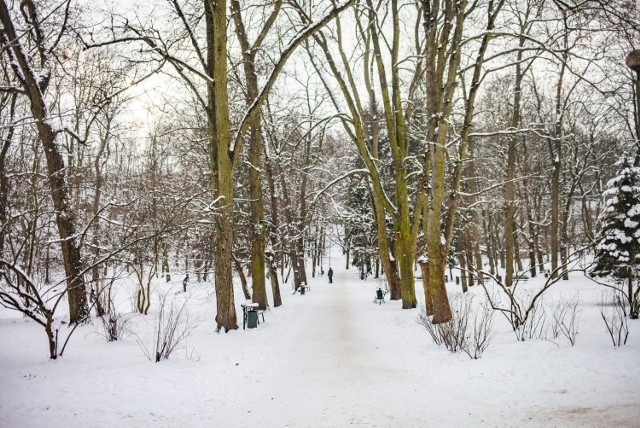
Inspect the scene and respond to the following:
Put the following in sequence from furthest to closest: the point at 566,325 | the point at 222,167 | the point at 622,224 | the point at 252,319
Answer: the point at 622,224, the point at 252,319, the point at 222,167, the point at 566,325

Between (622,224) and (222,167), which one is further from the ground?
(222,167)

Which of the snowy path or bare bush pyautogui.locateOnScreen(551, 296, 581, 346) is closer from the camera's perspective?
the snowy path

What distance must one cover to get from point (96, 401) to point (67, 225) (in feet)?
26.4

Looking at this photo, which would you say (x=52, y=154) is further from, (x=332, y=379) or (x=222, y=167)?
(x=332, y=379)

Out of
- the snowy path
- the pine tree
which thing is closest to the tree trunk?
the snowy path

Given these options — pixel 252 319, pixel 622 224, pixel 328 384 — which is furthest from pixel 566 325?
pixel 252 319

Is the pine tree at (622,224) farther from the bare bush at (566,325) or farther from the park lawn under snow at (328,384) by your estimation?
→ the park lawn under snow at (328,384)

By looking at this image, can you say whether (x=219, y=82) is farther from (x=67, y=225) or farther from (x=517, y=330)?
(x=517, y=330)

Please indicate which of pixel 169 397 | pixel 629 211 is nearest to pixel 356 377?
pixel 169 397

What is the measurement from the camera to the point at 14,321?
12406mm

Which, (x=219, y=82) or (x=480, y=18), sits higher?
(x=480, y=18)

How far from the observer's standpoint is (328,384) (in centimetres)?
571

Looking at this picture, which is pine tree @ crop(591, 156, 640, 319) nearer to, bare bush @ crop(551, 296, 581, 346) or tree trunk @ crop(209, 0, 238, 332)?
bare bush @ crop(551, 296, 581, 346)

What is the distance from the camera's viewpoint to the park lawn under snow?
4348 millimetres
